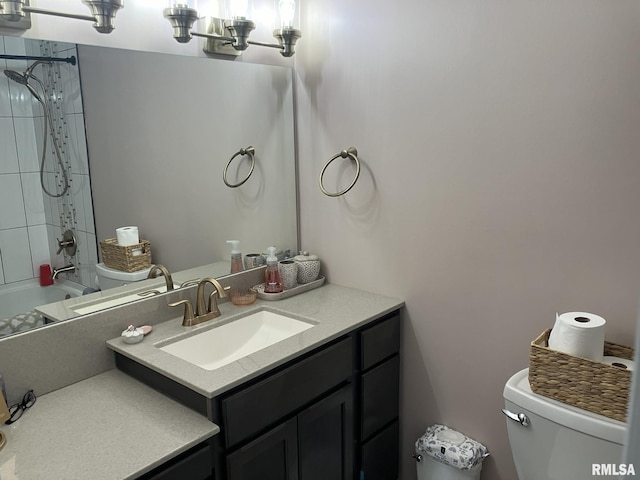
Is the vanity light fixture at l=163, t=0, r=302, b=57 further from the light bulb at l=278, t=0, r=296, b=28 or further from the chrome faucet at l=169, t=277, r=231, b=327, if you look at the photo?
the chrome faucet at l=169, t=277, r=231, b=327

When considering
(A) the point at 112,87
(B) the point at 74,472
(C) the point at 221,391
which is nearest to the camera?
(B) the point at 74,472

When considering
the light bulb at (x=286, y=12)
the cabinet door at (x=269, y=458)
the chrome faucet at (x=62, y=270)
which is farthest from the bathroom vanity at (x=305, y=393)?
the light bulb at (x=286, y=12)

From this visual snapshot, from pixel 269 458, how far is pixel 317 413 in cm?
23

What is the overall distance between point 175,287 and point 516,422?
1220 mm

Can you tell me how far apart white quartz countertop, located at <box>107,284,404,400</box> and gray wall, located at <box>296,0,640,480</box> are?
0.44 feet

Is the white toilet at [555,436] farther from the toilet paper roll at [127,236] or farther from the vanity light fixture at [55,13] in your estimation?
the vanity light fixture at [55,13]

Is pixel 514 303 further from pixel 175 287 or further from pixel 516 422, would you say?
pixel 175 287

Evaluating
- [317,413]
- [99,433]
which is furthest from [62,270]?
[317,413]

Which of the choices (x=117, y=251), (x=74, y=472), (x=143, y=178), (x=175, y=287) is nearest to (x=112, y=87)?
(x=143, y=178)

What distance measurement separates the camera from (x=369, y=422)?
1959 mm

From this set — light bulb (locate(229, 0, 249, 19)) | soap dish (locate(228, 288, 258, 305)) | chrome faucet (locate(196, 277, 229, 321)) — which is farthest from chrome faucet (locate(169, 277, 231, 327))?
light bulb (locate(229, 0, 249, 19))

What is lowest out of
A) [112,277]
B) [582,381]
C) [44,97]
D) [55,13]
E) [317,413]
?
[317,413]

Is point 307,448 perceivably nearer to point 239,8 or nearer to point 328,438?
point 328,438

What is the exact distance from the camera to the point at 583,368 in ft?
4.49
